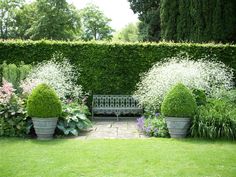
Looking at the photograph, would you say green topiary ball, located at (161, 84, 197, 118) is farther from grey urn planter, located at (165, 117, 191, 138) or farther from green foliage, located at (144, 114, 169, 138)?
green foliage, located at (144, 114, 169, 138)

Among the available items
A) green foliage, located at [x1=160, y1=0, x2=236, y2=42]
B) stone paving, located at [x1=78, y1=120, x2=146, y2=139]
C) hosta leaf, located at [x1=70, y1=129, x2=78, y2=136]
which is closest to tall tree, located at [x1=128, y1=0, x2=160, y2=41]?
green foliage, located at [x1=160, y1=0, x2=236, y2=42]

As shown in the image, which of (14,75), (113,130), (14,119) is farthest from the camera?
(14,75)

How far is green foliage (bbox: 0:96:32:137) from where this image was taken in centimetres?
850

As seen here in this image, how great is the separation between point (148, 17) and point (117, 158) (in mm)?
18141

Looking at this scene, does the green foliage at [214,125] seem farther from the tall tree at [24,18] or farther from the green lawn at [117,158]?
the tall tree at [24,18]

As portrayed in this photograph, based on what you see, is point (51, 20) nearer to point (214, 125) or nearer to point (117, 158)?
point (214, 125)

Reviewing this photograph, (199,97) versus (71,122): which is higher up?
(199,97)

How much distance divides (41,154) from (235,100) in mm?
5877

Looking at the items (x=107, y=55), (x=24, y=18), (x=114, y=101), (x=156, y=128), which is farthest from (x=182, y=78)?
(x=24, y=18)

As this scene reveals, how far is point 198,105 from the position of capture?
9.34 m

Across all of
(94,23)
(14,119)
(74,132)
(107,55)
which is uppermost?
(94,23)

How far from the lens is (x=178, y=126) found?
8.31 metres

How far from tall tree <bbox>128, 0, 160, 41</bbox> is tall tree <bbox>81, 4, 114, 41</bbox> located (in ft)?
48.5

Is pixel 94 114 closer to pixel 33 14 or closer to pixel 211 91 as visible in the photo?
pixel 211 91
